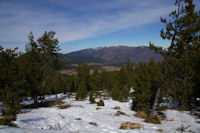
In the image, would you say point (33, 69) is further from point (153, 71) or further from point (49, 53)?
point (153, 71)

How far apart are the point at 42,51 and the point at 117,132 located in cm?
2309

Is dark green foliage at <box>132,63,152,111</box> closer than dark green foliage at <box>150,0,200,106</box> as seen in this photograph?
No

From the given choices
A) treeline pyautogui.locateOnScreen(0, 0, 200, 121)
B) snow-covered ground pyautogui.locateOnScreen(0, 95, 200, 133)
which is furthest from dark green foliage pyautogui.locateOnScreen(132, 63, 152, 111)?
snow-covered ground pyautogui.locateOnScreen(0, 95, 200, 133)

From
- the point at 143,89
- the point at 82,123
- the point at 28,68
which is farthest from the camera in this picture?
the point at 28,68

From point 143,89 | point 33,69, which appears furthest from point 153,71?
point 33,69

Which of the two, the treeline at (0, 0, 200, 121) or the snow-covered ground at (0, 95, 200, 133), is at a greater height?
the treeline at (0, 0, 200, 121)

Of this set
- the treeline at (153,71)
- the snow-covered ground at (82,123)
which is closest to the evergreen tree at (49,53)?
the treeline at (153,71)

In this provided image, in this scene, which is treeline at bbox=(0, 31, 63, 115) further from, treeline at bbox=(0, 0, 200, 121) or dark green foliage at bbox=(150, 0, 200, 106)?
dark green foliage at bbox=(150, 0, 200, 106)

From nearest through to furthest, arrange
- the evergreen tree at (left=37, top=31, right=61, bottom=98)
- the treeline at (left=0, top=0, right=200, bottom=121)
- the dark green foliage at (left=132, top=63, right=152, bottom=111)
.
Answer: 1. the treeline at (left=0, top=0, right=200, bottom=121)
2. the dark green foliage at (left=132, top=63, right=152, bottom=111)
3. the evergreen tree at (left=37, top=31, right=61, bottom=98)

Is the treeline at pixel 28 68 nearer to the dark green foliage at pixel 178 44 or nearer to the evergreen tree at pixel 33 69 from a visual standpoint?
the evergreen tree at pixel 33 69

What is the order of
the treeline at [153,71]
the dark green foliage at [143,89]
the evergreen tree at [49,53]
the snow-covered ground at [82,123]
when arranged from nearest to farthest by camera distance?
the snow-covered ground at [82,123]
the treeline at [153,71]
the dark green foliage at [143,89]
the evergreen tree at [49,53]

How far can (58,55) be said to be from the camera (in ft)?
88.4

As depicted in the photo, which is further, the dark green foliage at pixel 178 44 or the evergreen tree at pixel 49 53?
the evergreen tree at pixel 49 53

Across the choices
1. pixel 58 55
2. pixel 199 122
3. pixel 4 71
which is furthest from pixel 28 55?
pixel 199 122
